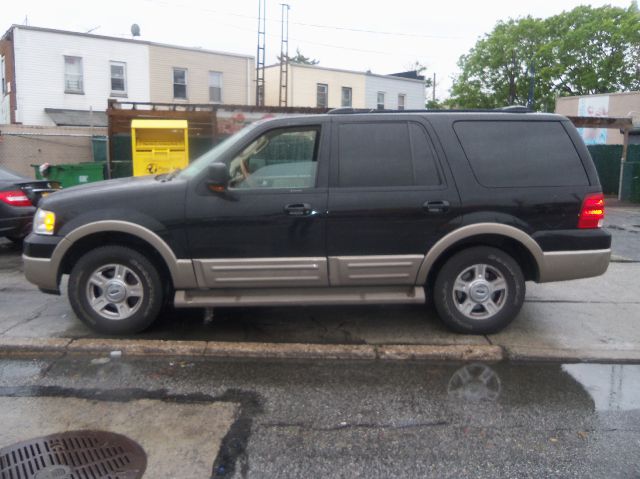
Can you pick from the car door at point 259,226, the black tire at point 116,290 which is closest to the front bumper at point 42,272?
the black tire at point 116,290

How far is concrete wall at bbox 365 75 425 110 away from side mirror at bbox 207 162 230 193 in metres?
27.0

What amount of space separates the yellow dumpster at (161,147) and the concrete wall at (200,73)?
13.8 metres

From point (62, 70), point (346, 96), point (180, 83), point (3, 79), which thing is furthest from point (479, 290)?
point (346, 96)

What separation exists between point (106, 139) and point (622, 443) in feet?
48.9

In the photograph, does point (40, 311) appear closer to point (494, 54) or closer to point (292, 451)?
point (292, 451)

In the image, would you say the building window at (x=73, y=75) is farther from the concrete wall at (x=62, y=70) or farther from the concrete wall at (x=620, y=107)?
the concrete wall at (x=620, y=107)

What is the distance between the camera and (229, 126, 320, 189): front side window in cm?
480

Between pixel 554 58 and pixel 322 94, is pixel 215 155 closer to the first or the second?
pixel 322 94

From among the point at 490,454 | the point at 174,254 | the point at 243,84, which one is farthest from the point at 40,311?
the point at 243,84

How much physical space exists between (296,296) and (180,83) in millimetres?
23106

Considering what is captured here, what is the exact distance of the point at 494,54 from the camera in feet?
146

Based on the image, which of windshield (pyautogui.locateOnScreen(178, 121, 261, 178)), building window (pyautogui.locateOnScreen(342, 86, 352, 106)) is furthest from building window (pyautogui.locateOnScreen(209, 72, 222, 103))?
windshield (pyautogui.locateOnScreen(178, 121, 261, 178))

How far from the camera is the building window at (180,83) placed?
25688 millimetres

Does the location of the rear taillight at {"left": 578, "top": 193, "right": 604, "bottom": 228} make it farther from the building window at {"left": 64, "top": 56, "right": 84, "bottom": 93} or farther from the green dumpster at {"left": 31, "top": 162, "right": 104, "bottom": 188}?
the building window at {"left": 64, "top": 56, "right": 84, "bottom": 93}
